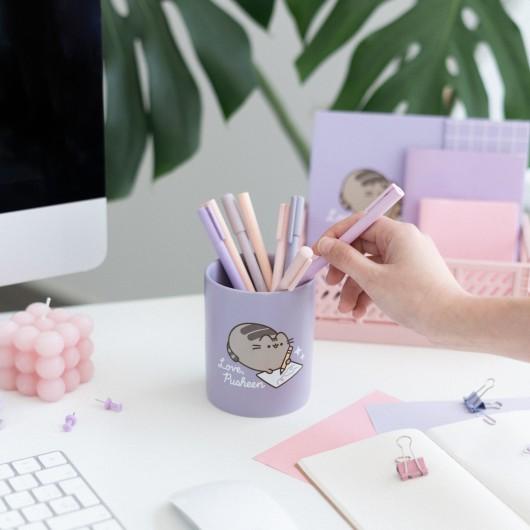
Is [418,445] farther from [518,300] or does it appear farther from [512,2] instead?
[512,2]

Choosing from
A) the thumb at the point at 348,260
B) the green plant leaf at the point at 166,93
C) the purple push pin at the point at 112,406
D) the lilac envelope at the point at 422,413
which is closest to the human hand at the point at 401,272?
the thumb at the point at 348,260

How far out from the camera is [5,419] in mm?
756

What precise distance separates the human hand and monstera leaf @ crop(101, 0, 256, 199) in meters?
0.47

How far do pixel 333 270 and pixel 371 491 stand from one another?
22cm

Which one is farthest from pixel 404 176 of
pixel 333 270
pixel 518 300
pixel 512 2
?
pixel 512 2

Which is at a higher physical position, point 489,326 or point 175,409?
point 489,326

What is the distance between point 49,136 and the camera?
80cm

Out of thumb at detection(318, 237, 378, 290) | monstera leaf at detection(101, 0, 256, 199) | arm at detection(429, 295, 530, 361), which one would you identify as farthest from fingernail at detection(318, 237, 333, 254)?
monstera leaf at detection(101, 0, 256, 199)

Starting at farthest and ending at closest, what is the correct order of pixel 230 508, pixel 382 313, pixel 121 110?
pixel 121 110
pixel 382 313
pixel 230 508

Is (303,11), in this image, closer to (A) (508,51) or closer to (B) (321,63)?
(B) (321,63)

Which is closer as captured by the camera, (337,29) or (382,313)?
(382,313)

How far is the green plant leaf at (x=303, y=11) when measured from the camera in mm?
1192

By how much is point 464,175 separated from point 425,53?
32cm

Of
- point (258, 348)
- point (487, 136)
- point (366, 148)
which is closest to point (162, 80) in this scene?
point (366, 148)
